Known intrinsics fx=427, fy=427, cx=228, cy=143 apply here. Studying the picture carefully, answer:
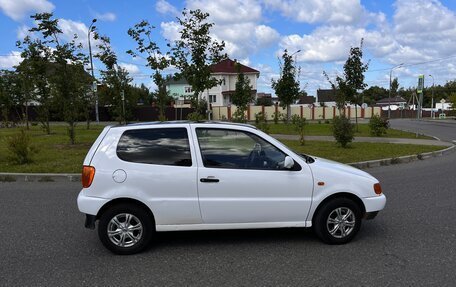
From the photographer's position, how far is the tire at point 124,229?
499 cm

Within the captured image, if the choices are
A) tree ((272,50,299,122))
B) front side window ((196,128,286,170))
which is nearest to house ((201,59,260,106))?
tree ((272,50,299,122))

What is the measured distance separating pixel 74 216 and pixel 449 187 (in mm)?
7419

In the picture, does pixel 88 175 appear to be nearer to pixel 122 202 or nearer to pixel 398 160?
pixel 122 202

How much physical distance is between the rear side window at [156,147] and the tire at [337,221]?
1.74 m

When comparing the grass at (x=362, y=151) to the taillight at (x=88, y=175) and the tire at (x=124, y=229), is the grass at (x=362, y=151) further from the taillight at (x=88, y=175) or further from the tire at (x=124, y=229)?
the taillight at (x=88, y=175)

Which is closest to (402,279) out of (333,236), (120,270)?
(333,236)

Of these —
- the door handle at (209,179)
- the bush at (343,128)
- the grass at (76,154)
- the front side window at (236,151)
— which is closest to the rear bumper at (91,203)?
the door handle at (209,179)

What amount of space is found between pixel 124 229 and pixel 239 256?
138 cm

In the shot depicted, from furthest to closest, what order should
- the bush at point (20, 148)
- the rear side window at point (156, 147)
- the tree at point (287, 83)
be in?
the tree at point (287, 83)
the bush at point (20, 148)
the rear side window at point (156, 147)

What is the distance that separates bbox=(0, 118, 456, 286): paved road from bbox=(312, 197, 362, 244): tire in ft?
0.48

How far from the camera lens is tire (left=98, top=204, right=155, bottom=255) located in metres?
4.99

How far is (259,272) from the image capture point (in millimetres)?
4410

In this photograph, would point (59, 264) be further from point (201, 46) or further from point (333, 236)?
point (201, 46)

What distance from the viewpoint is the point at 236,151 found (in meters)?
5.24
